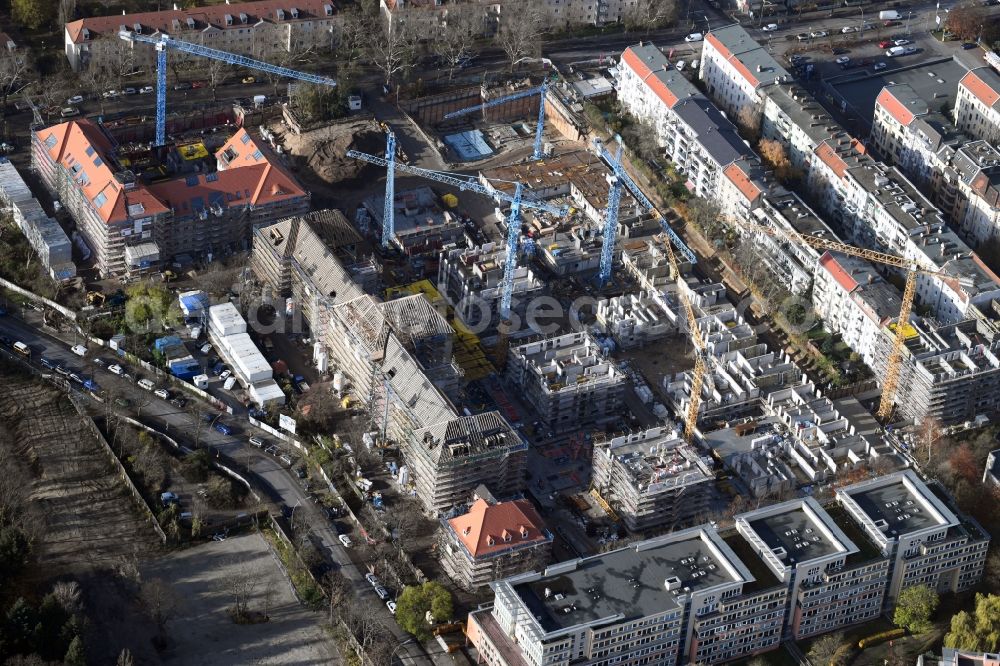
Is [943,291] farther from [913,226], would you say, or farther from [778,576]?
[778,576]

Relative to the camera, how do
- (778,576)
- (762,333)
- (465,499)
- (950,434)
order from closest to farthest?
1. (778,576)
2. (465,499)
3. (950,434)
4. (762,333)

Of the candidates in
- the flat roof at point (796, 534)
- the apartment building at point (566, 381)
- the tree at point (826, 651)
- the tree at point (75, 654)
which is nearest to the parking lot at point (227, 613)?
the tree at point (75, 654)

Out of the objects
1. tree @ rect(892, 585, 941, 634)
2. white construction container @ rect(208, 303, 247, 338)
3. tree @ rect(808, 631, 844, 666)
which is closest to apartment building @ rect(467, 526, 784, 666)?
tree @ rect(808, 631, 844, 666)

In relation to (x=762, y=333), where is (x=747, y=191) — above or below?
above

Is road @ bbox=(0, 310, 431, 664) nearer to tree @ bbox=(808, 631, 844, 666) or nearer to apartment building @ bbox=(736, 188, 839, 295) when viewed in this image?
tree @ bbox=(808, 631, 844, 666)

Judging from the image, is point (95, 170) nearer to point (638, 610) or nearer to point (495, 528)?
point (495, 528)

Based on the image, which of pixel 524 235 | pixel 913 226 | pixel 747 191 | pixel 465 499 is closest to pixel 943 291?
pixel 913 226

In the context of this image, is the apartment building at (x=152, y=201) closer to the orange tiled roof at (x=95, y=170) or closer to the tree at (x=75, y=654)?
the orange tiled roof at (x=95, y=170)
